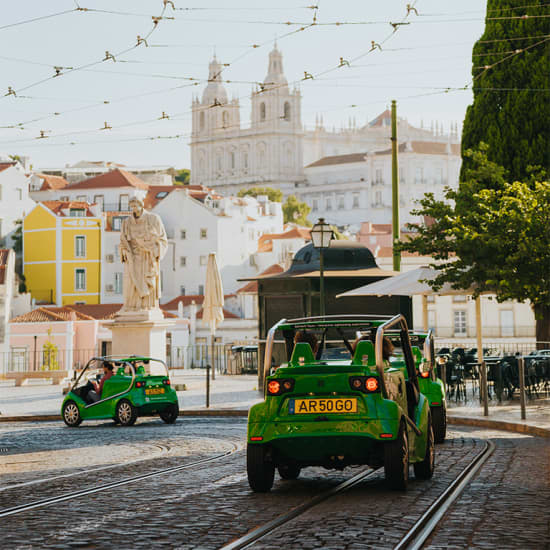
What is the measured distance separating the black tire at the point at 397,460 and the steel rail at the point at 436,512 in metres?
0.36

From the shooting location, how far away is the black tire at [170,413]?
20.4 meters

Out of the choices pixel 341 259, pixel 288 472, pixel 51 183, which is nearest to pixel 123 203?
pixel 51 183

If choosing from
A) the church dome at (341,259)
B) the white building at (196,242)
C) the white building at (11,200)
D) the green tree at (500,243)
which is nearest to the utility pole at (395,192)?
the church dome at (341,259)

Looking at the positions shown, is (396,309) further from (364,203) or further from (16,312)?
(364,203)

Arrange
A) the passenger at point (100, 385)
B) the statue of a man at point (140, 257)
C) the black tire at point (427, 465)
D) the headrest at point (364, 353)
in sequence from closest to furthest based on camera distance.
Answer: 1. the headrest at point (364, 353)
2. the black tire at point (427, 465)
3. the passenger at point (100, 385)
4. the statue of a man at point (140, 257)

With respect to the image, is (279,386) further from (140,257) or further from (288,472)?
(140,257)

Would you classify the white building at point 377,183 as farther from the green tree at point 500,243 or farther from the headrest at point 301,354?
the headrest at point 301,354

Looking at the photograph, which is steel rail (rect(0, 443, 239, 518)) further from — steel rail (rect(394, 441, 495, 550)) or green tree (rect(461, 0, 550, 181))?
green tree (rect(461, 0, 550, 181))

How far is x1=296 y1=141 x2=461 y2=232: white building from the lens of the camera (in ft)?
592

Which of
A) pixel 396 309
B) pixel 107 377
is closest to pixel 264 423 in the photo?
pixel 107 377

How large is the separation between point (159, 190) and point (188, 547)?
117 metres

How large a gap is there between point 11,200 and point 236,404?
297 feet

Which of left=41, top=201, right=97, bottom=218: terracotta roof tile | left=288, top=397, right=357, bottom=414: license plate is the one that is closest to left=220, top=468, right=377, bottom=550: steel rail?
left=288, top=397, right=357, bottom=414: license plate

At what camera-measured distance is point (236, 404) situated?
945 inches
